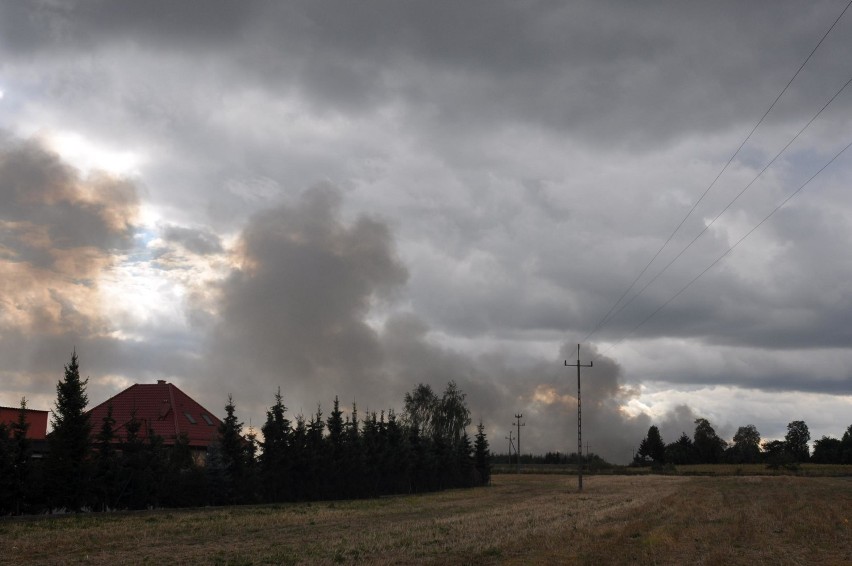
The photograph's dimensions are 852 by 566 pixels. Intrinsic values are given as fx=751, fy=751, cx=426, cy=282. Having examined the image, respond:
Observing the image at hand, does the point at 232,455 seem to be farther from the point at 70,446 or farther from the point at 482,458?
the point at 482,458

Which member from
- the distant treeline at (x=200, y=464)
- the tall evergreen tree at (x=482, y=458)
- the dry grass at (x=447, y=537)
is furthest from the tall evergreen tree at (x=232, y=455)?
the tall evergreen tree at (x=482, y=458)

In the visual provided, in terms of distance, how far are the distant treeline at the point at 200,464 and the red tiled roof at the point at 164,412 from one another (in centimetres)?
394

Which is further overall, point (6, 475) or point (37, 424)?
point (37, 424)

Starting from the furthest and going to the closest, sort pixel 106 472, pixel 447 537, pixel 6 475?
pixel 106 472
pixel 6 475
pixel 447 537

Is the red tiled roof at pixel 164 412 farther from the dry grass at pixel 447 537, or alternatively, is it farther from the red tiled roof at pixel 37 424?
the dry grass at pixel 447 537

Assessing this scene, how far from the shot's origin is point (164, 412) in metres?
65.9

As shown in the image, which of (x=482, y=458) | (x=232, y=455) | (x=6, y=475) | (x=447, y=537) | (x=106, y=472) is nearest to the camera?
(x=447, y=537)

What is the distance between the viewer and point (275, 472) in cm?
5791

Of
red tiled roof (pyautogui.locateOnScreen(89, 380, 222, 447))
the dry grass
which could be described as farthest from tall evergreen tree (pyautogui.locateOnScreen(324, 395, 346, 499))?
the dry grass

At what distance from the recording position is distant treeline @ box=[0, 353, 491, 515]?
4116 centimetres

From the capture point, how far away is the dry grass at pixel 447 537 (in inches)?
896

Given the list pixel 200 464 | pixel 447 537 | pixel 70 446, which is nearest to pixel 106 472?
pixel 70 446

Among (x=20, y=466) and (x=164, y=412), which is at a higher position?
(x=164, y=412)

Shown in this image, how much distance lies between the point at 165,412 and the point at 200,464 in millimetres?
11659
